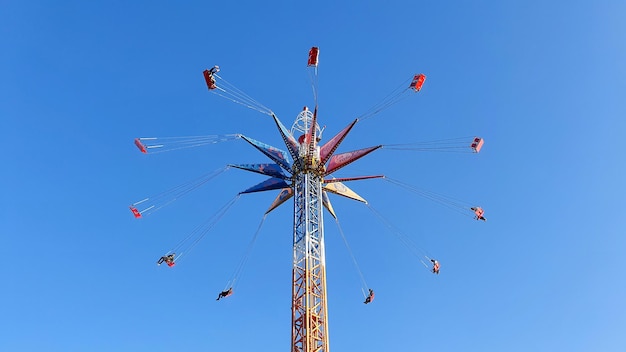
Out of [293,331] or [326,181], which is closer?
[293,331]

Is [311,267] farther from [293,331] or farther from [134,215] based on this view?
[134,215]

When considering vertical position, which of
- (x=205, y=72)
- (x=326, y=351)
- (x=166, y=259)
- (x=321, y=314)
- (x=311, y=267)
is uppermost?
(x=205, y=72)

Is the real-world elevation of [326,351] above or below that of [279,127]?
below

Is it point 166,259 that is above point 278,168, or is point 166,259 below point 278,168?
below

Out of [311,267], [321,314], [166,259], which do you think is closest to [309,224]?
[311,267]

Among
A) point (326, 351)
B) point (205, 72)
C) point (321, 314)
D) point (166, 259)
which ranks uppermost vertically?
point (205, 72)

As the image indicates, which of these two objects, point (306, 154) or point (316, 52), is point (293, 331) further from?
point (316, 52)

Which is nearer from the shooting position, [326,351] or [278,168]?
[326,351]

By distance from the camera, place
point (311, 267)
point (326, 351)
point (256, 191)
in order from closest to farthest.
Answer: point (326, 351) → point (311, 267) → point (256, 191)

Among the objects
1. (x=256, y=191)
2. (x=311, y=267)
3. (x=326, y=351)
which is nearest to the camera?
(x=326, y=351)

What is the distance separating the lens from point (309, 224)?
184 feet

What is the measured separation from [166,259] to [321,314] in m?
15.0

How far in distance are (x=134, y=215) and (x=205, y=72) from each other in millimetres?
14584

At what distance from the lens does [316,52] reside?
56281 millimetres
